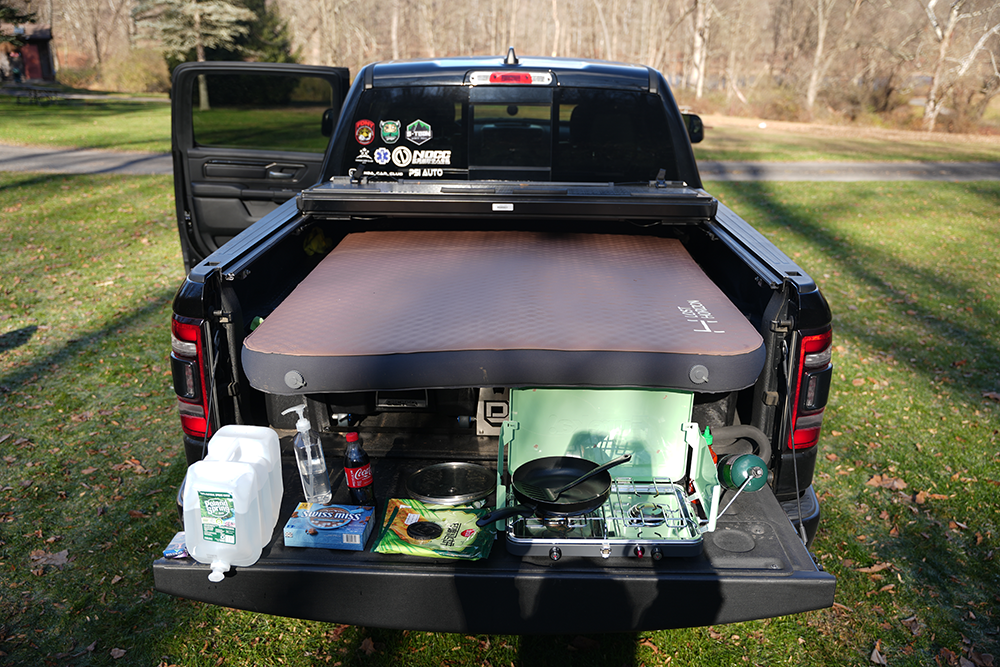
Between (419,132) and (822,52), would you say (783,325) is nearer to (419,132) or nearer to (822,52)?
(419,132)

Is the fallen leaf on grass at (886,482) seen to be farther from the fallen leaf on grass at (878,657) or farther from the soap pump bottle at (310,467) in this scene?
the soap pump bottle at (310,467)

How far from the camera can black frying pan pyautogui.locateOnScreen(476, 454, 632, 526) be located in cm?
221

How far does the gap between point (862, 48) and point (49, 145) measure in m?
32.4

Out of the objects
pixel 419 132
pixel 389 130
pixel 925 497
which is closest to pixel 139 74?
pixel 389 130

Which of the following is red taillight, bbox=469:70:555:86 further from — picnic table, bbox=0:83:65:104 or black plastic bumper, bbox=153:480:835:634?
picnic table, bbox=0:83:65:104

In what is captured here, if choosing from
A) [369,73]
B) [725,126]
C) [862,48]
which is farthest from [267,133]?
[862,48]

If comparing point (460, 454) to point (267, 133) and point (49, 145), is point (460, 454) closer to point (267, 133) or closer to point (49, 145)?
point (267, 133)

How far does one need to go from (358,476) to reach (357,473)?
1 cm

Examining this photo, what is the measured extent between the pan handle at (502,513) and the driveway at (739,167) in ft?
45.2

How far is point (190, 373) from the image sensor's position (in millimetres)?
2541

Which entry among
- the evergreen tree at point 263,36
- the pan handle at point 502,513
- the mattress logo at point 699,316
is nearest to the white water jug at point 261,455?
the pan handle at point 502,513

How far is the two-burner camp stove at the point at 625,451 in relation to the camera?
2.29m

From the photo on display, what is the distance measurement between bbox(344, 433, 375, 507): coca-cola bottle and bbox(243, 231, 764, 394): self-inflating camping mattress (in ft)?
0.89

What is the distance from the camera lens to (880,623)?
3209 mm
